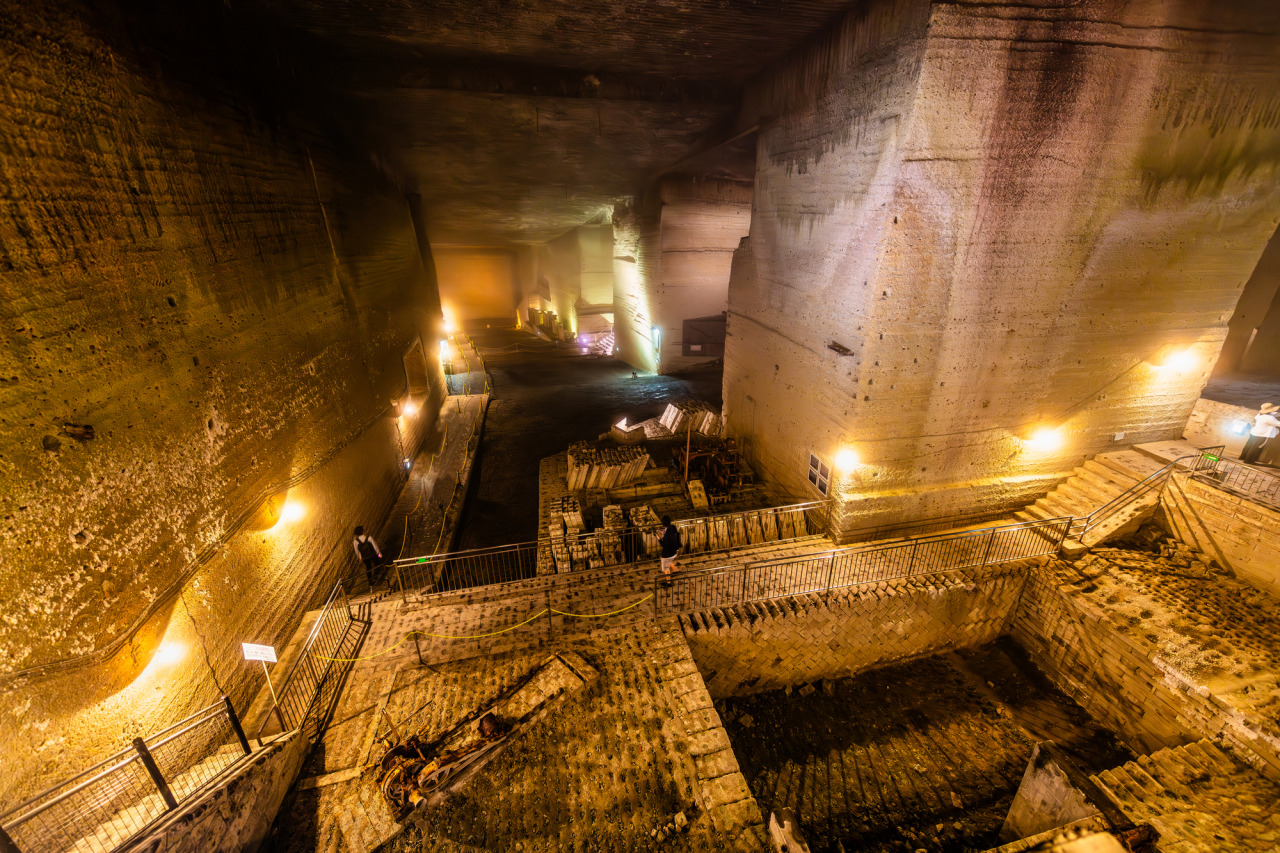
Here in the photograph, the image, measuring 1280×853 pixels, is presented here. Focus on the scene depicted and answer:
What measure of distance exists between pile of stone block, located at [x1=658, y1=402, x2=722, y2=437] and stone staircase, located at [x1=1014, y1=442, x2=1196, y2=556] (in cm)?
848

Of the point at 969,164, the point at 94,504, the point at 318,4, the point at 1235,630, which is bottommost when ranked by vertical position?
the point at 1235,630

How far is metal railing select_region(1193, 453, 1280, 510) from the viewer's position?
9.25 metres

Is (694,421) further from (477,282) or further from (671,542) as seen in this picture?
(477,282)

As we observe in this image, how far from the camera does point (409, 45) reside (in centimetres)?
986

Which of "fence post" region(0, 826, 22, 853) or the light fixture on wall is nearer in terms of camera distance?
"fence post" region(0, 826, 22, 853)

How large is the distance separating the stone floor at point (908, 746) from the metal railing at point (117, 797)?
7421 mm

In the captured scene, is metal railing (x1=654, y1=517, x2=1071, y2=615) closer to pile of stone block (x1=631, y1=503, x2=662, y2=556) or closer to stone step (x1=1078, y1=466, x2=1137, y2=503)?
pile of stone block (x1=631, y1=503, x2=662, y2=556)

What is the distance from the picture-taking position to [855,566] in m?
9.76

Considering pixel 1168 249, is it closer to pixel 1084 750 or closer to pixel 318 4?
pixel 1084 750

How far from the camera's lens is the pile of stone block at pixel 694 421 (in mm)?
16516

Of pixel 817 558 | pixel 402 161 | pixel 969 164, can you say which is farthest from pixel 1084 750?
pixel 402 161

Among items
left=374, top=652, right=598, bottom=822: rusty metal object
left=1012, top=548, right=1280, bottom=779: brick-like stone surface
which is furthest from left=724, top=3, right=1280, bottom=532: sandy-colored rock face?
left=374, top=652, right=598, bottom=822: rusty metal object

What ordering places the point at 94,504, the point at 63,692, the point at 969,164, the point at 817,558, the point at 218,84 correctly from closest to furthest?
the point at 63,692 < the point at 94,504 < the point at 218,84 < the point at 969,164 < the point at 817,558

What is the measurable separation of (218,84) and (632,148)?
1113cm
